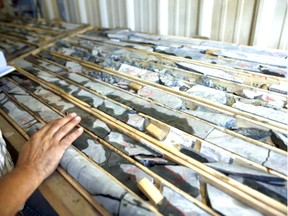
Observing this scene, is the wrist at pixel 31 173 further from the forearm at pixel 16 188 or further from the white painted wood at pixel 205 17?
the white painted wood at pixel 205 17

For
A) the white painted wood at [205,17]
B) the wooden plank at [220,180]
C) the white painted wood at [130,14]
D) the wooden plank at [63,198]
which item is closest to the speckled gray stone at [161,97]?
the wooden plank at [220,180]

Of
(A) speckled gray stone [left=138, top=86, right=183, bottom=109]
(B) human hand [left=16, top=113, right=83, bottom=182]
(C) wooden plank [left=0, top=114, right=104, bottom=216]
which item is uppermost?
(A) speckled gray stone [left=138, top=86, right=183, bottom=109]

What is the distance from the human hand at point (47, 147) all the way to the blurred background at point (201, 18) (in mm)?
1810

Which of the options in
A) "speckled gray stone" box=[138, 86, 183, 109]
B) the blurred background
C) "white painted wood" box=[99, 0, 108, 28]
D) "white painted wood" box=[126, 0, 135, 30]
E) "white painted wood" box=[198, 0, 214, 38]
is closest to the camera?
"speckled gray stone" box=[138, 86, 183, 109]

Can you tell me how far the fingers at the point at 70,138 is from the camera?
1108mm

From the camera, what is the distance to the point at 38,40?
9.01 feet

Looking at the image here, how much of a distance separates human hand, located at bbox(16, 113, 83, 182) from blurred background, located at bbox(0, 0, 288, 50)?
1810 millimetres

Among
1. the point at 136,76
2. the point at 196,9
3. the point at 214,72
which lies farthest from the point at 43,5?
the point at 214,72

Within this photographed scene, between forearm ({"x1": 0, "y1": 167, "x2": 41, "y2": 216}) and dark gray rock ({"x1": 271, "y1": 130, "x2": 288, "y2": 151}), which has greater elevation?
dark gray rock ({"x1": 271, "y1": 130, "x2": 288, "y2": 151})

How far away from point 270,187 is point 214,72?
0.97m

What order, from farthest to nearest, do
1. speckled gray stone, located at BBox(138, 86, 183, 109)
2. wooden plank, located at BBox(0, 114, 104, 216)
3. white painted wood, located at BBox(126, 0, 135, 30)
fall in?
white painted wood, located at BBox(126, 0, 135, 30), speckled gray stone, located at BBox(138, 86, 183, 109), wooden plank, located at BBox(0, 114, 104, 216)

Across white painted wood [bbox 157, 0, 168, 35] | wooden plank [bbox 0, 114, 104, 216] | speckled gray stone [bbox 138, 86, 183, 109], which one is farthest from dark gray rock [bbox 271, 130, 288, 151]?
white painted wood [bbox 157, 0, 168, 35]

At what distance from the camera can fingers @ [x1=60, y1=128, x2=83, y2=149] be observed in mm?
1108

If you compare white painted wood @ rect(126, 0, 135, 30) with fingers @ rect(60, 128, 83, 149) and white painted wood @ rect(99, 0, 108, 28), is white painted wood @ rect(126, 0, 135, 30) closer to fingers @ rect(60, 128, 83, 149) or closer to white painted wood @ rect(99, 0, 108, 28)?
white painted wood @ rect(99, 0, 108, 28)
